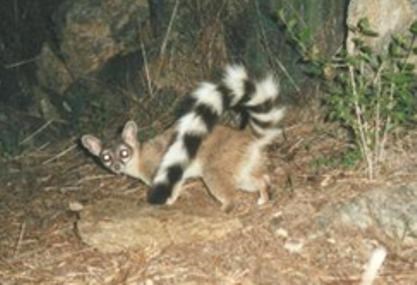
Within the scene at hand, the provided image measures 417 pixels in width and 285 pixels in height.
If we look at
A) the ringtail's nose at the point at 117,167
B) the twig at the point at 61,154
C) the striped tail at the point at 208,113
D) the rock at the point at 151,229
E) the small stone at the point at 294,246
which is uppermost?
the striped tail at the point at 208,113

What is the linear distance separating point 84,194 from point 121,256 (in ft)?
4.98

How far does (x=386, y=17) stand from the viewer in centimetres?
604

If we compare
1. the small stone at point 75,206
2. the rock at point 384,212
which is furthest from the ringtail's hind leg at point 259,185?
the small stone at point 75,206

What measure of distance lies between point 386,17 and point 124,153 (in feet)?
7.39

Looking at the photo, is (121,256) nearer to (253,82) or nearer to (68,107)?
(253,82)

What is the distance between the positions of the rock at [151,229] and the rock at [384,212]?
0.64 meters

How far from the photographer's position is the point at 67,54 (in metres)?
8.70

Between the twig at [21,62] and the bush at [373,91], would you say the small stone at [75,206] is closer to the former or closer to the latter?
the bush at [373,91]

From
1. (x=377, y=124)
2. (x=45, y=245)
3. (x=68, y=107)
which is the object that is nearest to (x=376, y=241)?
(x=377, y=124)

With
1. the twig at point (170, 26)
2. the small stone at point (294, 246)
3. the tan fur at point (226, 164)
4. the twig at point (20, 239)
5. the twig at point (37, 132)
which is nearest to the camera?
the small stone at point (294, 246)

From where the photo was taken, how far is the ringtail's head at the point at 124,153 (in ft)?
21.4

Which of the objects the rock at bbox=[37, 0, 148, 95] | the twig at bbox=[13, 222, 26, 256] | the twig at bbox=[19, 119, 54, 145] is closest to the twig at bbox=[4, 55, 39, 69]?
the rock at bbox=[37, 0, 148, 95]

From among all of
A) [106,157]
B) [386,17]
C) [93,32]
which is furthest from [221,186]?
[93,32]

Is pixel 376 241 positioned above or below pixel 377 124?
below
